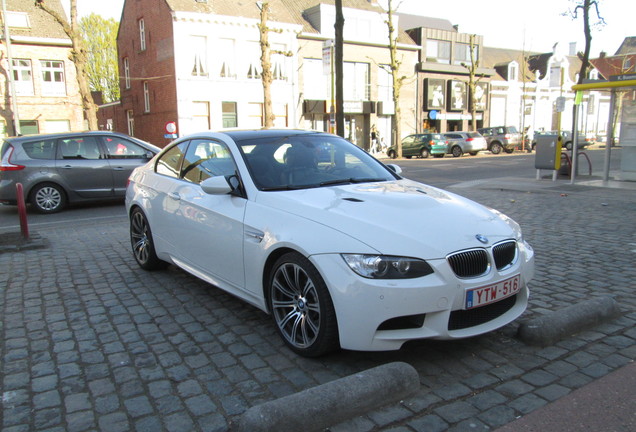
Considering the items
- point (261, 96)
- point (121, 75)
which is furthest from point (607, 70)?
point (121, 75)

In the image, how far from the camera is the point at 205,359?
A: 3.50 meters

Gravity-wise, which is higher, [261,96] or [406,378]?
[261,96]

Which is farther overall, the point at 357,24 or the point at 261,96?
the point at 357,24

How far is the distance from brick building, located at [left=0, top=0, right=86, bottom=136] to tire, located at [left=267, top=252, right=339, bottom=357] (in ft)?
109

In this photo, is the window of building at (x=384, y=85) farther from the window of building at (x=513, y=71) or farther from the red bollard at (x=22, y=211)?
the red bollard at (x=22, y=211)

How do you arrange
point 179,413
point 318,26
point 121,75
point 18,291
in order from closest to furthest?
point 179,413
point 18,291
point 318,26
point 121,75

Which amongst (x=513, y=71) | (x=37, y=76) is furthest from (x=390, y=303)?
(x=513, y=71)

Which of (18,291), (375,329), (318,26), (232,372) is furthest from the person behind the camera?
(318,26)

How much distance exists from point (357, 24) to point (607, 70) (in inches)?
1965

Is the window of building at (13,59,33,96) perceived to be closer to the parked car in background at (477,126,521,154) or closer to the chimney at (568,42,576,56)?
the parked car in background at (477,126,521,154)

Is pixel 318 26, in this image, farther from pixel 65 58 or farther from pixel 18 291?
pixel 18 291

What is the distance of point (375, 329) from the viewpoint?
9.97ft

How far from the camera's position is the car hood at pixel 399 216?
312 centimetres

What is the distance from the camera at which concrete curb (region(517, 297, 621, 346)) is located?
3.66 meters
